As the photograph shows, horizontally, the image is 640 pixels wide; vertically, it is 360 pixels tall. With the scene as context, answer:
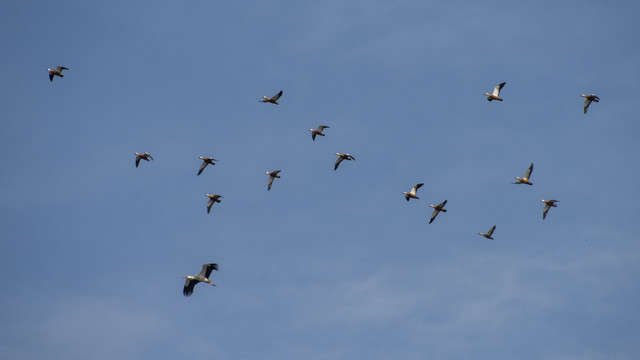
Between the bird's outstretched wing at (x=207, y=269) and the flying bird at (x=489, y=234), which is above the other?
the flying bird at (x=489, y=234)

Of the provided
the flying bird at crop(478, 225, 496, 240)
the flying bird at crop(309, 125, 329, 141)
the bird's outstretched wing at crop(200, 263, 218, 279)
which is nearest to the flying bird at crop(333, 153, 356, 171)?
the flying bird at crop(309, 125, 329, 141)

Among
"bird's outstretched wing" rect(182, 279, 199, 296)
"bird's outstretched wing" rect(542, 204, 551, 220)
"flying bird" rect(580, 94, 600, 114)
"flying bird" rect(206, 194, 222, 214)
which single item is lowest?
"bird's outstretched wing" rect(182, 279, 199, 296)

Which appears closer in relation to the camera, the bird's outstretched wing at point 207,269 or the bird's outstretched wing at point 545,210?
the bird's outstretched wing at point 207,269

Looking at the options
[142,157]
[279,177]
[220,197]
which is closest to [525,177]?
[279,177]

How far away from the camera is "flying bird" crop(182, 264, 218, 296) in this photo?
6500cm

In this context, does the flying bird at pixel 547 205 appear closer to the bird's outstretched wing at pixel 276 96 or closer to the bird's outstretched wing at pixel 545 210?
the bird's outstretched wing at pixel 545 210

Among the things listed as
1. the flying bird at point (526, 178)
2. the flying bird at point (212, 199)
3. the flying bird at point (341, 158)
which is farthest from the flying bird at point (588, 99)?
the flying bird at point (212, 199)

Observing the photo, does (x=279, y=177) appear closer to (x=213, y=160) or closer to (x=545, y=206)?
(x=213, y=160)

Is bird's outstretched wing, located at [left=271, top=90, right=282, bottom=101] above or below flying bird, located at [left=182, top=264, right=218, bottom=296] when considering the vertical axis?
above

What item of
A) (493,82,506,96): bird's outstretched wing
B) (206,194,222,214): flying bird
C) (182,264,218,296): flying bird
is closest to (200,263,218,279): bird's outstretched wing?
(182,264,218,296): flying bird

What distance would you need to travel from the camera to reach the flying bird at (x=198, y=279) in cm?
6500

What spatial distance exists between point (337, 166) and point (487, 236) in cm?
1412

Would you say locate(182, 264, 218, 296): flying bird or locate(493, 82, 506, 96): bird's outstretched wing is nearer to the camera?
locate(182, 264, 218, 296): flying bird

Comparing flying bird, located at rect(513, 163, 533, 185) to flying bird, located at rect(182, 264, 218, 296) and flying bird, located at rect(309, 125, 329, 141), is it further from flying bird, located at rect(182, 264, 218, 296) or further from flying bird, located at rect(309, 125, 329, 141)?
flying bird, located at rect(182, 264, 218, 296)
